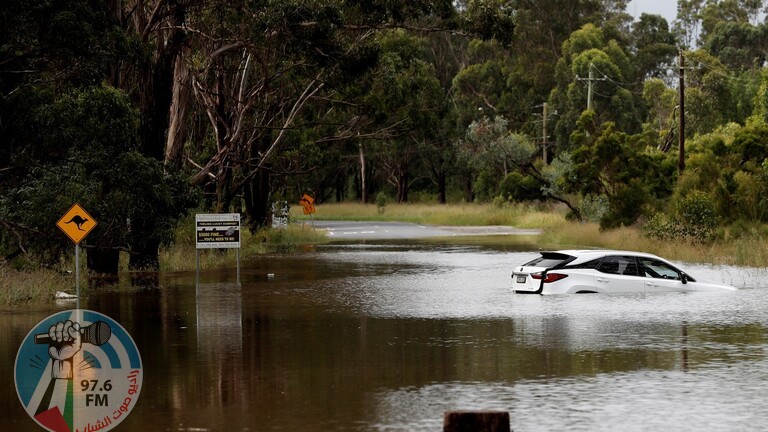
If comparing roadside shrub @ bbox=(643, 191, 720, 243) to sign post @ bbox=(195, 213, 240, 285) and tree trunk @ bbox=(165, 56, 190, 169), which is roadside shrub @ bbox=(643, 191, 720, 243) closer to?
tree trunk @ bbox=(165, 56, 190, 169)

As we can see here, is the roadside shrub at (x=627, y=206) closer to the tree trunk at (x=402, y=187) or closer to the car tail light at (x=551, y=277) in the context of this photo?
the car tail light at (x=551, y=277)

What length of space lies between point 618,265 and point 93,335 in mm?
12235

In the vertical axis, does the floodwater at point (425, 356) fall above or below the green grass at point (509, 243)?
below

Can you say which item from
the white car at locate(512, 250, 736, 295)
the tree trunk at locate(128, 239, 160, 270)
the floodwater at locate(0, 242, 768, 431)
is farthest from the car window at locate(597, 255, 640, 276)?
the tree trunk at locate(128, 239, 160, 270)

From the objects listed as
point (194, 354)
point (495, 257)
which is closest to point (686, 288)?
point (194, 354)

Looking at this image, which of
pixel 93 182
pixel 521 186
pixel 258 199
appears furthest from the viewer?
pixel 521 186

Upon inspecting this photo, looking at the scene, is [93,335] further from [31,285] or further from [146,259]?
[146,259]

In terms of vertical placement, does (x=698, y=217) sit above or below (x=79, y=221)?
below

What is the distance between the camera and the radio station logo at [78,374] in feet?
39.1

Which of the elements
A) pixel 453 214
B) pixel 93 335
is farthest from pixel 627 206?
pixel 453 214

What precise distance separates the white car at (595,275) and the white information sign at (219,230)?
7.53 metres

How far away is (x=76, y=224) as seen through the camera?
75.2 ft

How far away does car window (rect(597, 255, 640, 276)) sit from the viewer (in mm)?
25844

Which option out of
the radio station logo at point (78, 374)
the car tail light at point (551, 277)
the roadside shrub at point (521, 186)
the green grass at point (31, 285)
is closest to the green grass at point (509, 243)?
the green grass at point (31, 285)
